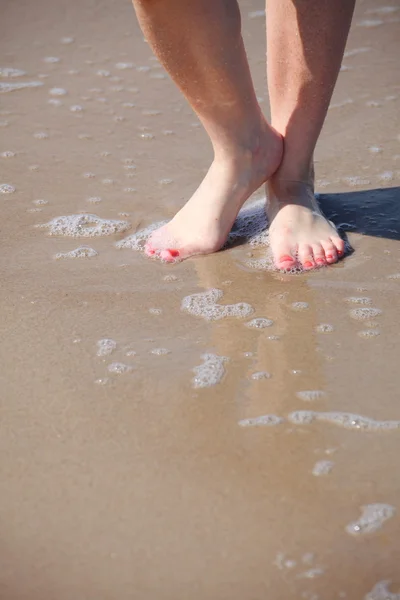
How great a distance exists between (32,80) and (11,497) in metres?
2.29

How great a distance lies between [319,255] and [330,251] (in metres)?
0.03

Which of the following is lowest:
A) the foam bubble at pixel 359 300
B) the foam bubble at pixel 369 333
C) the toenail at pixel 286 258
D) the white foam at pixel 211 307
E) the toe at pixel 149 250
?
the foam bubble at pixel 359 300

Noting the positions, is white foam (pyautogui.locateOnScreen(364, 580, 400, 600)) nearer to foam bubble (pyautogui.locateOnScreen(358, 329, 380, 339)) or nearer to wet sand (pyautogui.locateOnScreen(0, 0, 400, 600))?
wet sand (pyautogui.locateOnScreen(0, 0, 400, 600))

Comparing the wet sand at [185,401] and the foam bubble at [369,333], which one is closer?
the wet sand at [185,401]

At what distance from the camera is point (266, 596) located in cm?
102

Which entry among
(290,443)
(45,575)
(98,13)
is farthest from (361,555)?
(98,13)

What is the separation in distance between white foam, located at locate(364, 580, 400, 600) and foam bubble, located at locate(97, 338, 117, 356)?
0.67 m

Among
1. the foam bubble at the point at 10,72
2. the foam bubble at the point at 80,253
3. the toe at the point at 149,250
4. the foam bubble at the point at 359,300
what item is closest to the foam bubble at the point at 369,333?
the foam bubble at the point at 359,300

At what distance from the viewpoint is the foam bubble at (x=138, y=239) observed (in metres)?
1.96

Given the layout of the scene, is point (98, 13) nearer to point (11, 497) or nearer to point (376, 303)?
point (376, 303)

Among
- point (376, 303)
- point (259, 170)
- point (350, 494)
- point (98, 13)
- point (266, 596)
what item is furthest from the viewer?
point (98, 13)

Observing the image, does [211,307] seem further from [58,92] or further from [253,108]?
[58,92]

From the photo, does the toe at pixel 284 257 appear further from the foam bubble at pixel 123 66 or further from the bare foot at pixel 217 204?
the foam bubble at pixel 123 66

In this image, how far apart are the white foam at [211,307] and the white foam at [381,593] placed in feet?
2.30
